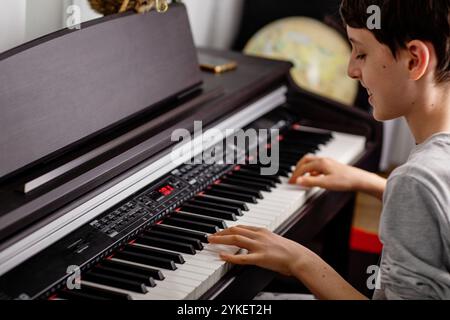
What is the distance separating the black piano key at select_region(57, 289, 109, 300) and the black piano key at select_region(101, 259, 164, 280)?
4.6 inches

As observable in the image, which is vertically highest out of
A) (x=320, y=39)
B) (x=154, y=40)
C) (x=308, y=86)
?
(x=154, y=40)

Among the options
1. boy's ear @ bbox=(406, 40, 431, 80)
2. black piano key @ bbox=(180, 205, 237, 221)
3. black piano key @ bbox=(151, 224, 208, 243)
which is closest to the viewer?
boy's ear @ bbox=(406, 40, 431, 80)

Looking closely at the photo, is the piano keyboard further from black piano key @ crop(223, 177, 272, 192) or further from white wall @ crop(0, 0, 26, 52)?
white wall @ crop(0, 0, 26, 52)

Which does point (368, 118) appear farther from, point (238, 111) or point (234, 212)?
point (234, 212)

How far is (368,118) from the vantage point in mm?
2750

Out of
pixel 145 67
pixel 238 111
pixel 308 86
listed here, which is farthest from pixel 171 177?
pixel 308 86

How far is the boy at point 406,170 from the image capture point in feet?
4.93

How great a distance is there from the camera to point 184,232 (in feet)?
5.98

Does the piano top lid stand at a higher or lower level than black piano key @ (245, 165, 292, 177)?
higher

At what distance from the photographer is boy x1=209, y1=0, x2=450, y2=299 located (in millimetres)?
1504

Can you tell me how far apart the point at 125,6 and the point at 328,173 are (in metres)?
0.76

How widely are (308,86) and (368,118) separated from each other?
31.6 inches

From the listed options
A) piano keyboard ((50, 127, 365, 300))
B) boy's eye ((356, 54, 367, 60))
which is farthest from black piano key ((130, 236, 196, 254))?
boy's eye ((356, 54, 367, 60))

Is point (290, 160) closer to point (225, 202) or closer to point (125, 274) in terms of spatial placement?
point (225, 202)
